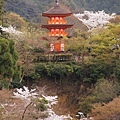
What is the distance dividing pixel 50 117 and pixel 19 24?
77.1 feet

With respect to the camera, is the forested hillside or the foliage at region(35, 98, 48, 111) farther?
the forested hillside

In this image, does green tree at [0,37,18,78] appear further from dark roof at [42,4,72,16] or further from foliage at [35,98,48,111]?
dark roof at [42,4,72,16]

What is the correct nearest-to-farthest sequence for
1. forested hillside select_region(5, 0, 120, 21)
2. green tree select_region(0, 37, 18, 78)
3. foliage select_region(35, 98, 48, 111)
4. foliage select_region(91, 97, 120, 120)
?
1. foliage select_region(35, 98, 48, 111)
2. green tree select_region(0, 37, 18, 78)
3. foliage select_region(91, 97, 120, 120)
4. forested hillside select_region(5, 0, 120, 21)

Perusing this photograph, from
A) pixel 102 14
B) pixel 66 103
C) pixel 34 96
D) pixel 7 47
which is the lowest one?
pixel 66 103

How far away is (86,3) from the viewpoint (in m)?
56.5

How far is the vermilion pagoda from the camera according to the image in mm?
27344

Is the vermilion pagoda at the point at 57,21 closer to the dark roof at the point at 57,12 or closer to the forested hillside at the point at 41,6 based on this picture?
the dark roof at the point at 57,12

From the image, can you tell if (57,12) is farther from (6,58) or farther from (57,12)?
(6,58)

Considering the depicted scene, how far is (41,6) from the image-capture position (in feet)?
173

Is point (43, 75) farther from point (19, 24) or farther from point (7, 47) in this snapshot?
point (19, 24)

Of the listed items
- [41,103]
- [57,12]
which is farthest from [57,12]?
[41,103]

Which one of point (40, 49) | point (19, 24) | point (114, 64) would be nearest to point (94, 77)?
point (114, 64)

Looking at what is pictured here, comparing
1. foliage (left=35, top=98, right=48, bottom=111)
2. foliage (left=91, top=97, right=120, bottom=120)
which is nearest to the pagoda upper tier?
foliage (left=91, top=97, right=120, bottom=120)

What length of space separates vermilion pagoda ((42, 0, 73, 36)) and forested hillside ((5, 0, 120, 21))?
20.9 meters
